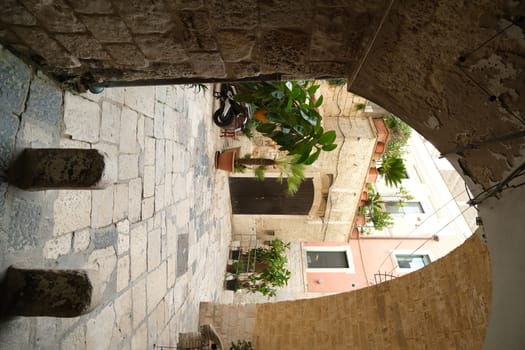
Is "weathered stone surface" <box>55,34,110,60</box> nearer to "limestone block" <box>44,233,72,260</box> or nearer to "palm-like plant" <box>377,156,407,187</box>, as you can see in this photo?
"limestone block" <box>44,233,72,260</box>

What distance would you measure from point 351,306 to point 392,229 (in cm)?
621

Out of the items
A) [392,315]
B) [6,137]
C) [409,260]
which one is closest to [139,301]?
[6,137]

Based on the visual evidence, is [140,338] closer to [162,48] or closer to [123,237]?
[123,237]

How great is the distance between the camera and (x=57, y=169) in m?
1.24

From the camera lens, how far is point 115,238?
2.02 meters

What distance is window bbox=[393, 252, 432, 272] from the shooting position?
28.3 ft

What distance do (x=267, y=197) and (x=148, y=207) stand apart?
3.67 m

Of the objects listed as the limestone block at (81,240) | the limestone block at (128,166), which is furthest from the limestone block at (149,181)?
the limestone block at (81,240)

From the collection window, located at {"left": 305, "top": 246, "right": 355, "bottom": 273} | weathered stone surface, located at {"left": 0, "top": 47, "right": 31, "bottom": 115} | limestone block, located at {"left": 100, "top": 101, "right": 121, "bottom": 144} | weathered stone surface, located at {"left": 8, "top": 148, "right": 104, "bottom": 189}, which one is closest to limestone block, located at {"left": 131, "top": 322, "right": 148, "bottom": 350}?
limestone block, located at {"left": 100, "top": 101, "right": 121, "bottom": 144}

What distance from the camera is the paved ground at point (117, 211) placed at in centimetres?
131

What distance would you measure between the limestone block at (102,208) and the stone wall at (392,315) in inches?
96.0

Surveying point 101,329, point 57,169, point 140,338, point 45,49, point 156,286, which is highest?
point 45,49

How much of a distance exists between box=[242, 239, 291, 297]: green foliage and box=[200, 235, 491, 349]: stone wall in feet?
8.07

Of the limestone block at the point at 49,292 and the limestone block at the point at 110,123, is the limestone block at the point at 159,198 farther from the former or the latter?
the limestone block at the point at 49,292
